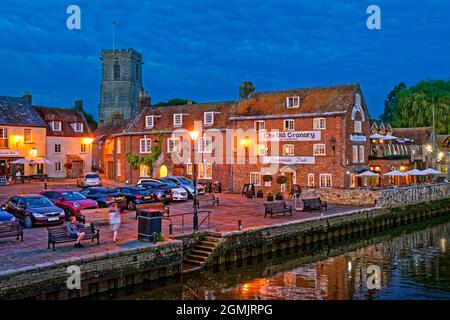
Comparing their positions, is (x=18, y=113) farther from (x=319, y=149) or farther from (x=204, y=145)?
(x=319, y=149)

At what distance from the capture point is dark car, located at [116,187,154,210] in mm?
32562

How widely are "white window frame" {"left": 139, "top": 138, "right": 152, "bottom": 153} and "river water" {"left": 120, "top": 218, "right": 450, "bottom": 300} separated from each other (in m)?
30.1

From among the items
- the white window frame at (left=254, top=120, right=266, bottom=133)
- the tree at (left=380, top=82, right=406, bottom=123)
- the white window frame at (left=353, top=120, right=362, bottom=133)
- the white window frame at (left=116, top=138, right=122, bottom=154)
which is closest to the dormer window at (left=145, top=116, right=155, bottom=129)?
the white window frame at (left=116, top=138, right=122, bottom=154)

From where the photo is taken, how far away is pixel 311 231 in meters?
28.5

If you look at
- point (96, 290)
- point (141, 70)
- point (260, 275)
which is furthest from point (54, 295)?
point (141, 70)

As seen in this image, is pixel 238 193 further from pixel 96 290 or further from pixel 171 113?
pixel 96 290

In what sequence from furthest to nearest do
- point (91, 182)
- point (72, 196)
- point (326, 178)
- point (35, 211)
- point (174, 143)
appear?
point (174, 143)
point (91, 182)
point (326, 178)
point (72, 196)
point (35, 211)

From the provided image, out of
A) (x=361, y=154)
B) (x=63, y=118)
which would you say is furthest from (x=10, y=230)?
(x=63, y=118)

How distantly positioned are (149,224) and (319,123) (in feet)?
89.2

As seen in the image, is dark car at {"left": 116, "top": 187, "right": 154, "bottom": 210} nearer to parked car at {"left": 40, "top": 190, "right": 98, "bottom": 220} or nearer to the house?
parked car at {"left": 40, "top": 190, "right": 98, "bottom": 220}

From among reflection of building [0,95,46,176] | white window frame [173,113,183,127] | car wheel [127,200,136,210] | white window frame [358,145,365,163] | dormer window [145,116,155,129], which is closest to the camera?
car wheel [127,200,136,210]

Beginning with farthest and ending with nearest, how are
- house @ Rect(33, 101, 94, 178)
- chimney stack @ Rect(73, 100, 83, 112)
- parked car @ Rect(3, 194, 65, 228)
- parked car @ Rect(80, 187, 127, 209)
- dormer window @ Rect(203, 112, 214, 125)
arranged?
chimney stack @ Rect(73, 100, 83, 112)
house @ Rect(33, 101, 94, 178)
dormer window @ Rect(203, 112, 214, 125)
parked car @ Rect(80, 187, 127, 209)
parked car @ Rect(3, 194, 65, 228)

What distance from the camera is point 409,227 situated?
1485 inches
